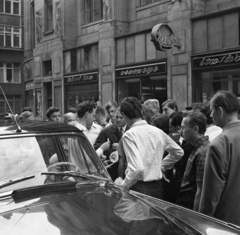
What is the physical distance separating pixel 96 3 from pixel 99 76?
5.21 meters

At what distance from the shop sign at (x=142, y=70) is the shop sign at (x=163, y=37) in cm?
142

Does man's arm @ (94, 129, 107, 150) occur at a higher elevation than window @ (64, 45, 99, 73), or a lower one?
lower

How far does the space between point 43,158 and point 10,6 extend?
40.0 meters

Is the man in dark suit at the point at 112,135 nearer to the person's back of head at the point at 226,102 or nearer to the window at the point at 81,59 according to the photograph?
the person's back of head at the point at 226,102

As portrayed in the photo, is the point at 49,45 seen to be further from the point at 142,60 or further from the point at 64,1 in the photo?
the point at 142,60

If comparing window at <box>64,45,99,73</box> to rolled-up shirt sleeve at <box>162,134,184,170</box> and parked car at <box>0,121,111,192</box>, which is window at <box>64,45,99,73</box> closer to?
rolled-up shirt sleeve at <box>162,134,184,170</box>

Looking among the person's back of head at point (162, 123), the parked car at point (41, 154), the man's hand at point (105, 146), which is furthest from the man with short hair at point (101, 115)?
the parked car at point (41, 154)

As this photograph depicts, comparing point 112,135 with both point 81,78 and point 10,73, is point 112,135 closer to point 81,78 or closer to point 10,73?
point 81,78

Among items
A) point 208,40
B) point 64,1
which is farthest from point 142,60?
point 64,1

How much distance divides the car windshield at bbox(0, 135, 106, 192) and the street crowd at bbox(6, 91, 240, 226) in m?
0.53

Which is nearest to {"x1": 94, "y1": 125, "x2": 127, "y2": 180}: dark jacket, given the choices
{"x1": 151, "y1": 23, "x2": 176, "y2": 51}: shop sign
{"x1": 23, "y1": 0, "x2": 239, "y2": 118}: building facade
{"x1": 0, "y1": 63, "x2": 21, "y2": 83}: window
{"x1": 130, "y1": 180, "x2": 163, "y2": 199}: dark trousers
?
{"x1": 130, "y1": 180, "x2": 163, "y2": 199}: dark trousers

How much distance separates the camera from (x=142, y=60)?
1845 centimetres

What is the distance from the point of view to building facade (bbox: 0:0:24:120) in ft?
127

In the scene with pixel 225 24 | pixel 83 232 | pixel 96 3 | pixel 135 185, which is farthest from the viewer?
pixel 96 3
